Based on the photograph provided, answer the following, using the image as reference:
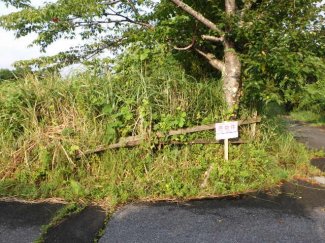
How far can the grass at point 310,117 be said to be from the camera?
14.0m

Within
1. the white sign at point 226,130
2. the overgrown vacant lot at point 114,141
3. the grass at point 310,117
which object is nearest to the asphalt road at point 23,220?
the overgrown vacant lot at point 114,141

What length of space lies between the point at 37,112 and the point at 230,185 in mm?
3661

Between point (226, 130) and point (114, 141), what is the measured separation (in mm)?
1926

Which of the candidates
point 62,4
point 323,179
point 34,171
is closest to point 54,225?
point 34,171

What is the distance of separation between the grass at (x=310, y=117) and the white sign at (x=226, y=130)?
9953mm

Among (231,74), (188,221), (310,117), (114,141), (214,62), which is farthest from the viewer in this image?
(310,117)

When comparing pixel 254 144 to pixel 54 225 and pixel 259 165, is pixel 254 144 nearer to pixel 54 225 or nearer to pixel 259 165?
pixel 259 165

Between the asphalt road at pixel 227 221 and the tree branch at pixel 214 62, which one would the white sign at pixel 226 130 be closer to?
the asphalt road at pixel 227 221

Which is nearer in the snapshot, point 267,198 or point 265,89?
point 267,198

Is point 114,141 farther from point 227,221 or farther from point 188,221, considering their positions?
point 227,221

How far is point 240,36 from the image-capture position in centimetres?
532

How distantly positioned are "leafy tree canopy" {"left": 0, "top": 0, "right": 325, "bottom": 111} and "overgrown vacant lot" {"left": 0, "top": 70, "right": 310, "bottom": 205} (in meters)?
0.81

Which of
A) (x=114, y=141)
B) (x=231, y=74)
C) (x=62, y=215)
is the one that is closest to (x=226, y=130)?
(x=231, y=74)

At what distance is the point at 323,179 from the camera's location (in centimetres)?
575
